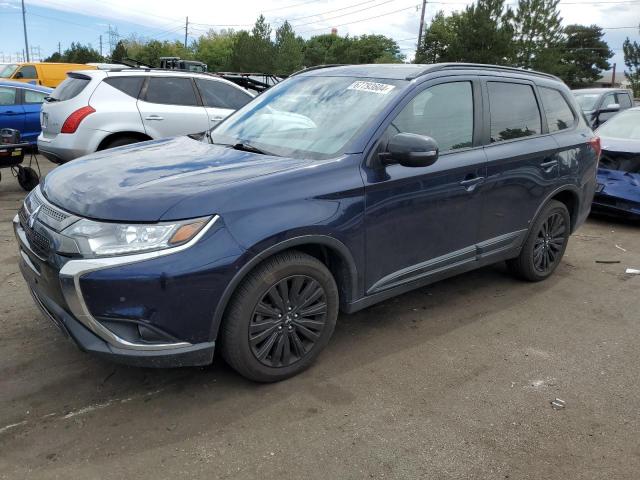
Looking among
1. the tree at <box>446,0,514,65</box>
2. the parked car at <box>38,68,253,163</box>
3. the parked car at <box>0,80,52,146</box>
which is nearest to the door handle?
the parked car at <box>38,68,253,163</box>

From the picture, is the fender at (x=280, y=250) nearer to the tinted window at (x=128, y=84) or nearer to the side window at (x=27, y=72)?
the tinted window at (x=128, y=84)

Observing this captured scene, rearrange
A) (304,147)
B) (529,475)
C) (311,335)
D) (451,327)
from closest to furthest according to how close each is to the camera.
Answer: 1. (529,475)
2. (311,335)
3. (304,147)
4. (451,327)

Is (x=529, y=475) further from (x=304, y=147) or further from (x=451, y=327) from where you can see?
(x=304, y=147)

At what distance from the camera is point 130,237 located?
2.64 meters

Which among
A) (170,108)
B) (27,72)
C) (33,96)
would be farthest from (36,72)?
(170,108)

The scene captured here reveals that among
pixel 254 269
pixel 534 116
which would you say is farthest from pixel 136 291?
pixel 534 116

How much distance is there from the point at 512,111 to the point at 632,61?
51853 mm

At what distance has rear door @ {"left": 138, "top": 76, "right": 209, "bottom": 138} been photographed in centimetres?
777

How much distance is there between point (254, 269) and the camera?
9.57 feet

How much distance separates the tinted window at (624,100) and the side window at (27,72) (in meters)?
17.8

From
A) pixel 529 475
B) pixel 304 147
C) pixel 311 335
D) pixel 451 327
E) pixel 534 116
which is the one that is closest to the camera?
pixel 529 475

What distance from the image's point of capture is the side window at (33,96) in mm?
10539

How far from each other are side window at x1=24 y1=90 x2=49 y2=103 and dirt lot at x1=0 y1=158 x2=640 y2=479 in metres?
7.62

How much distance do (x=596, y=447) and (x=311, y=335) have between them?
1.57 meters
